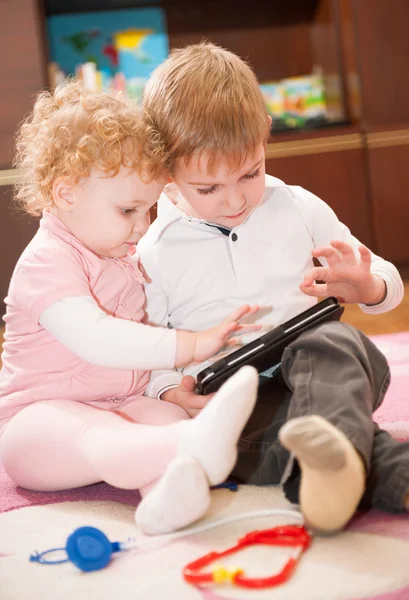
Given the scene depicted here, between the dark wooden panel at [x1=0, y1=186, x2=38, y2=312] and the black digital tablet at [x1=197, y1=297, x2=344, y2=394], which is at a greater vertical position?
the black digital tablet at [x1=197, y1=297, x2=344, y2=394]

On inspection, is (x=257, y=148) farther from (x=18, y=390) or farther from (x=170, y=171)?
(x=18, y=390)

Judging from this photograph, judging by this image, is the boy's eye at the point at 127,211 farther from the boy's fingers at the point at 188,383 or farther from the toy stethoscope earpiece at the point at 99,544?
the toy stethoscope earpiece at the point at 99,544

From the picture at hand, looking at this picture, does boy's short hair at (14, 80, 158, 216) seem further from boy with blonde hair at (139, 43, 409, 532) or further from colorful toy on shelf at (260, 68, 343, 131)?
colorful toy on shelf at (260, 68, 343, 131)

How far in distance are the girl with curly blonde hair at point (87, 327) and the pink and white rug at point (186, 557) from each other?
5 cm

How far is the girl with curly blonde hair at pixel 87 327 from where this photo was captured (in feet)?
3.10

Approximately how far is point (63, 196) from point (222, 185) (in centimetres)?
21

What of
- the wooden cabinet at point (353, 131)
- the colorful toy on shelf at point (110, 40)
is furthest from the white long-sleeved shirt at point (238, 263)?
the colorful toy on shelf at point (110, 40)

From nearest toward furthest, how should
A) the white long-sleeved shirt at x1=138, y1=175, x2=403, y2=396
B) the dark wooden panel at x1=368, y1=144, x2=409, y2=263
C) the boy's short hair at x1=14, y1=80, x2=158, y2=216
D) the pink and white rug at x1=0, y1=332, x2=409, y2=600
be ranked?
the pink and white rug at x1=0, y1=332, x2=409, y2=600 → the boy's short hair at x1=14, y1=80, x2=158, y2=216 → the white long-sleeved shirt at x1=138, y1=175, x2=403, y2=396 → the dark wooden panel at x1=368, y1=144, x2=409, y2=263

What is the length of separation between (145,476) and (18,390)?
27 cm

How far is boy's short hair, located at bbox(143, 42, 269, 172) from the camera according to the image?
1.04 metres

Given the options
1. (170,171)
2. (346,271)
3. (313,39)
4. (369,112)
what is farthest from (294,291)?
(313,39)

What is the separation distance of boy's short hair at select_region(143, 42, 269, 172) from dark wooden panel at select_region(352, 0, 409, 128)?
158cm

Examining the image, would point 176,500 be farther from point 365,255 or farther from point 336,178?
point 336,178

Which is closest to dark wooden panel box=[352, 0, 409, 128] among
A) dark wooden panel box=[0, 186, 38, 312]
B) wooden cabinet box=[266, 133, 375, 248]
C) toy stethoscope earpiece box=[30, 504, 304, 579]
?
wooden cabinet box=[266, 133, 375, 248]
